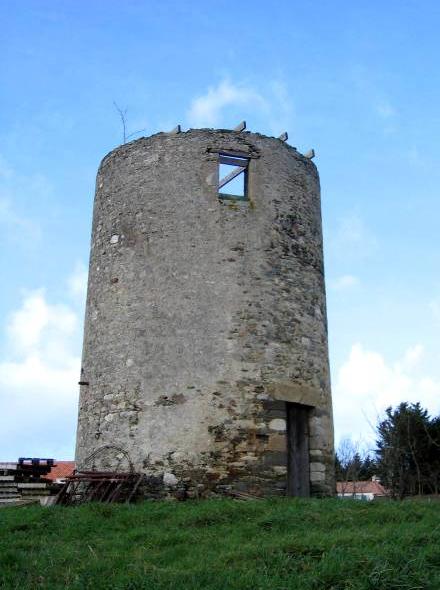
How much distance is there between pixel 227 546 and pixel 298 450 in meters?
4.75

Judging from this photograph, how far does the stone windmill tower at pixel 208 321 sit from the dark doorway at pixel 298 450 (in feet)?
0.08

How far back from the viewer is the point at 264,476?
32.6ft

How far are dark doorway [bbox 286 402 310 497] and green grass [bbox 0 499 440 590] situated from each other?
2002 mm

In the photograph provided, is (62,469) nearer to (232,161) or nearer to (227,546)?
(232,161)

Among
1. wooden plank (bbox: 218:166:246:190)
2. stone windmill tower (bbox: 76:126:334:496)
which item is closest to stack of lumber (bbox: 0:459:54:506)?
stone windmill tower (bbox: 76:126:334:496)

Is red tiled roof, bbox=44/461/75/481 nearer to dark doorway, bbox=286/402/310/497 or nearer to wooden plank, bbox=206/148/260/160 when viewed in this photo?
dark doorway, bbox=286/402/310/497

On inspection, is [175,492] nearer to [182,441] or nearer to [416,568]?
[182,441]

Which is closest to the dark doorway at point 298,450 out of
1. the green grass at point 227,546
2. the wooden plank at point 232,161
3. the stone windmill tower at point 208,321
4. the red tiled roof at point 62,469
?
the stone windmill tower at point 208,321

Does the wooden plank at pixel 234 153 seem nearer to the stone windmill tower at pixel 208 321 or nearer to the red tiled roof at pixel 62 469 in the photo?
the stone windmill tower at pixel 208 321

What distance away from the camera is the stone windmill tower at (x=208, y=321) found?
32.8 ft

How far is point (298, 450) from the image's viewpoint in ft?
35.2

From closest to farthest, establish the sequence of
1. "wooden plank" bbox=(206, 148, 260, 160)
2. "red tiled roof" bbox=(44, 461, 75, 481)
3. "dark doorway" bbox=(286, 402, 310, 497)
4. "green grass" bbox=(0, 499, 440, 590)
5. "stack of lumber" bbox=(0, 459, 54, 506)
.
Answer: "green grass" bbox=(0, 499, 440, 590)
"dark doorway" bbox=(286, 402, 310, 497)
"wooden plank" bbox=(206, 148, 260, 160)
"stack of lumber" bbox=(0, 459, 54, 506)
"red tiled roof" bbox=(44, 461, 75, 481)

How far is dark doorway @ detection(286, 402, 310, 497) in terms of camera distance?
10539 mm

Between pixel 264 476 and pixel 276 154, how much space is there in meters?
5.53
